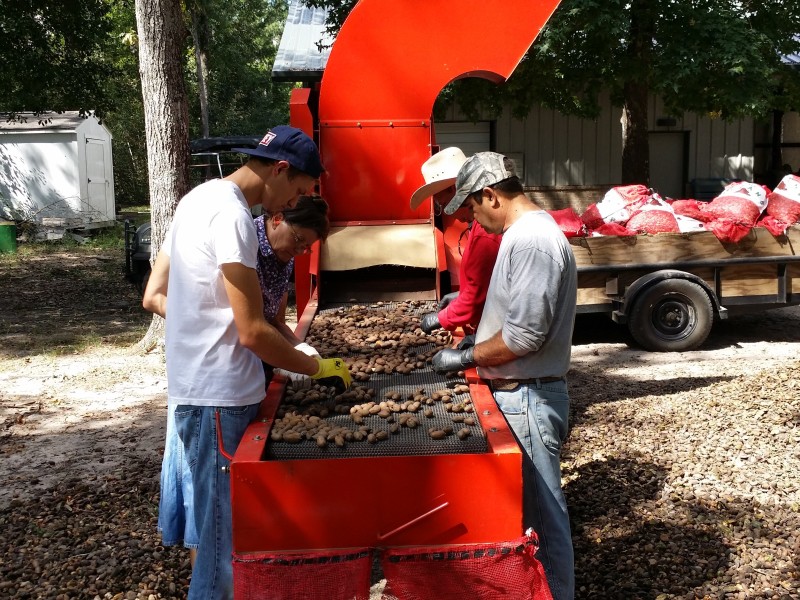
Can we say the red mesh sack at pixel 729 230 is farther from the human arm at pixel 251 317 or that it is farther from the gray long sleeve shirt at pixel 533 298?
the human arm at pixel 251 317

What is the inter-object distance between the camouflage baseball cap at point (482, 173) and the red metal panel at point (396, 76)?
1935 mm

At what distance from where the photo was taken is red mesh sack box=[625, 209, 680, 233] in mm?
7770

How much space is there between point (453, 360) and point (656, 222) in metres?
5.16

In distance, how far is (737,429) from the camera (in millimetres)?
5332

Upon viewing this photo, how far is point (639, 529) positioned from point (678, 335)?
13.9 feet

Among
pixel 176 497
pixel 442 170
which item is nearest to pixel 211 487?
pixel 176 497

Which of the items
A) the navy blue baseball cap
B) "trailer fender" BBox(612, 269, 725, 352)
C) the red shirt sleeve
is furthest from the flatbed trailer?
the navy blue baseball cap

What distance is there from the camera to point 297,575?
93.3 inches

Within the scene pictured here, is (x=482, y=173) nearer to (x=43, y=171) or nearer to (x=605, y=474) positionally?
(x=605, y=474)

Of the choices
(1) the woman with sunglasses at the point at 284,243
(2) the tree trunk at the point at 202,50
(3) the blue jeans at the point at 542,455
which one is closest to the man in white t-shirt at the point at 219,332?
(1) the woman with sunglasses at the point at 284,243

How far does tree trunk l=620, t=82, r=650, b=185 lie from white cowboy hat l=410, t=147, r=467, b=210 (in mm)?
9406

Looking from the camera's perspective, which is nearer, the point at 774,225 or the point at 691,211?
the point at 774,225

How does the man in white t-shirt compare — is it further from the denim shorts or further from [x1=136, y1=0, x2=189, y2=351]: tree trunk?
[x1=136, y1=0, x2=189, y2=351]: tree trunk

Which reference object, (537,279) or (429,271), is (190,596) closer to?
(537,279)
